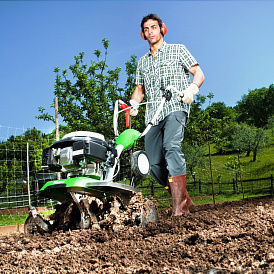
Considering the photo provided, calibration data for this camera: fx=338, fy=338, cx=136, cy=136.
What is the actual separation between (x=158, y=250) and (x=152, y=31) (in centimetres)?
307

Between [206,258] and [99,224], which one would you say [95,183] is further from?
[206,258]

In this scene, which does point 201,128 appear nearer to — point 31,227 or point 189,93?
point 189,93

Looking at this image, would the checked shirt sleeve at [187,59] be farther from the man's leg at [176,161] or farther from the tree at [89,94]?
the tree at [89,94]

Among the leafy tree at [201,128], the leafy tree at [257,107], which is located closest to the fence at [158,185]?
the leafy tree at [201,128]

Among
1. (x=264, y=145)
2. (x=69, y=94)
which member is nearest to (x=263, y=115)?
(x=264, y=145)

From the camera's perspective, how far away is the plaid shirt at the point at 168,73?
14.3ft

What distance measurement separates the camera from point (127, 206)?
3682mm

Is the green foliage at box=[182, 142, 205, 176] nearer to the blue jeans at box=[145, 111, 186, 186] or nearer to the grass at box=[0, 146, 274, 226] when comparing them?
the grass at box=[0, 146, 274, 226]

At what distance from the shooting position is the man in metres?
4.01

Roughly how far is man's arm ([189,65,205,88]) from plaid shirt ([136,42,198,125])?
55 mm

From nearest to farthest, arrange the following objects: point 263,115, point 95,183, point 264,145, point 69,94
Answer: point 95,183
point 69,94
point 264,145
point 263,115

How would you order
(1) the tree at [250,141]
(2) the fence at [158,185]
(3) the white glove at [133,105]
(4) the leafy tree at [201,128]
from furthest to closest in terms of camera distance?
(1) the tree at [250,141]
(4) the leafy tree at [201,128]
(2) the fence at [158,185]
(3) the white glove at [133,105]

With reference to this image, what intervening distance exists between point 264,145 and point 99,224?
3864 centimetres

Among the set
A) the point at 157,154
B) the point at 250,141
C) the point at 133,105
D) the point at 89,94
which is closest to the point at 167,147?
the point at 157,154
